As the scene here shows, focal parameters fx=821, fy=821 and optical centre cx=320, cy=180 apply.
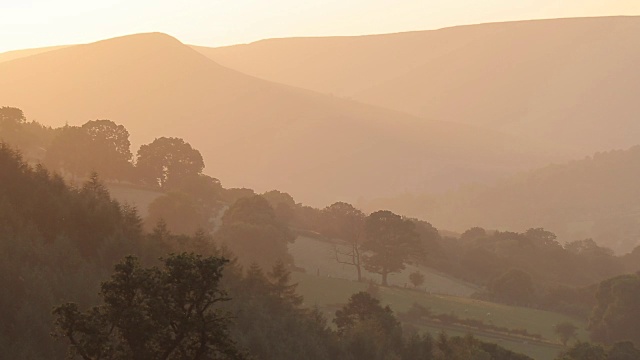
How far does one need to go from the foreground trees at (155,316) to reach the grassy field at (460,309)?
5293 cm

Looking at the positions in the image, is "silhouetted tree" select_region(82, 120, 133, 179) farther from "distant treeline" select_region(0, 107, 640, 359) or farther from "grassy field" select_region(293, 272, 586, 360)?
"grassy field" select_region(293, 272, 586, 360)

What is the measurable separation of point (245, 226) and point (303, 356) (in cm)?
4243

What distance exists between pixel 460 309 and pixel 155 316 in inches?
2741

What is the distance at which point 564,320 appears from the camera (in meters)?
89.8

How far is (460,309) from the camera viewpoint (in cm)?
8288

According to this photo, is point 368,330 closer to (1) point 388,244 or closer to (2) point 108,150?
(1) point 388,244

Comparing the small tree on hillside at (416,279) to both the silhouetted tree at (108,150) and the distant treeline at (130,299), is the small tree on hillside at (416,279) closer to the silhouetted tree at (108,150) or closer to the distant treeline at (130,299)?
the distant treeline at (130,299)

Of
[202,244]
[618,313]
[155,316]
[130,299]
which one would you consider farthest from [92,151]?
[155,316]

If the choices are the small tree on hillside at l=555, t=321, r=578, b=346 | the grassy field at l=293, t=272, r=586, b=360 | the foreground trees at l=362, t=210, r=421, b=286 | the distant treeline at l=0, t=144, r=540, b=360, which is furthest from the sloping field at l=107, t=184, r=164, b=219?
the small tree on hillside at l=555, t=321, r=578, b=346

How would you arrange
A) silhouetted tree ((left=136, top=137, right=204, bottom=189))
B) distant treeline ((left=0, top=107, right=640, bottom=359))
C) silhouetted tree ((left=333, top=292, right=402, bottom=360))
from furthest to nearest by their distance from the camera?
silhouetted tree ((left=136, top=137, right=204, bottom=189)) → silhouetted tree ((left=333, top=292, right=402, bottom=360)) → distant treeline ((left=0, top=107, right=640, bottom=359))

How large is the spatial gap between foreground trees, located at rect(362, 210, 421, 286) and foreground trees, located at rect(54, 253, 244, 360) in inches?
3025

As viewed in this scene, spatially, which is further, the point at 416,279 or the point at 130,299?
the point at 416,279

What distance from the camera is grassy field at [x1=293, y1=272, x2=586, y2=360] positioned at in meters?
73.9

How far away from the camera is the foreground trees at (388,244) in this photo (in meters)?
94.1
